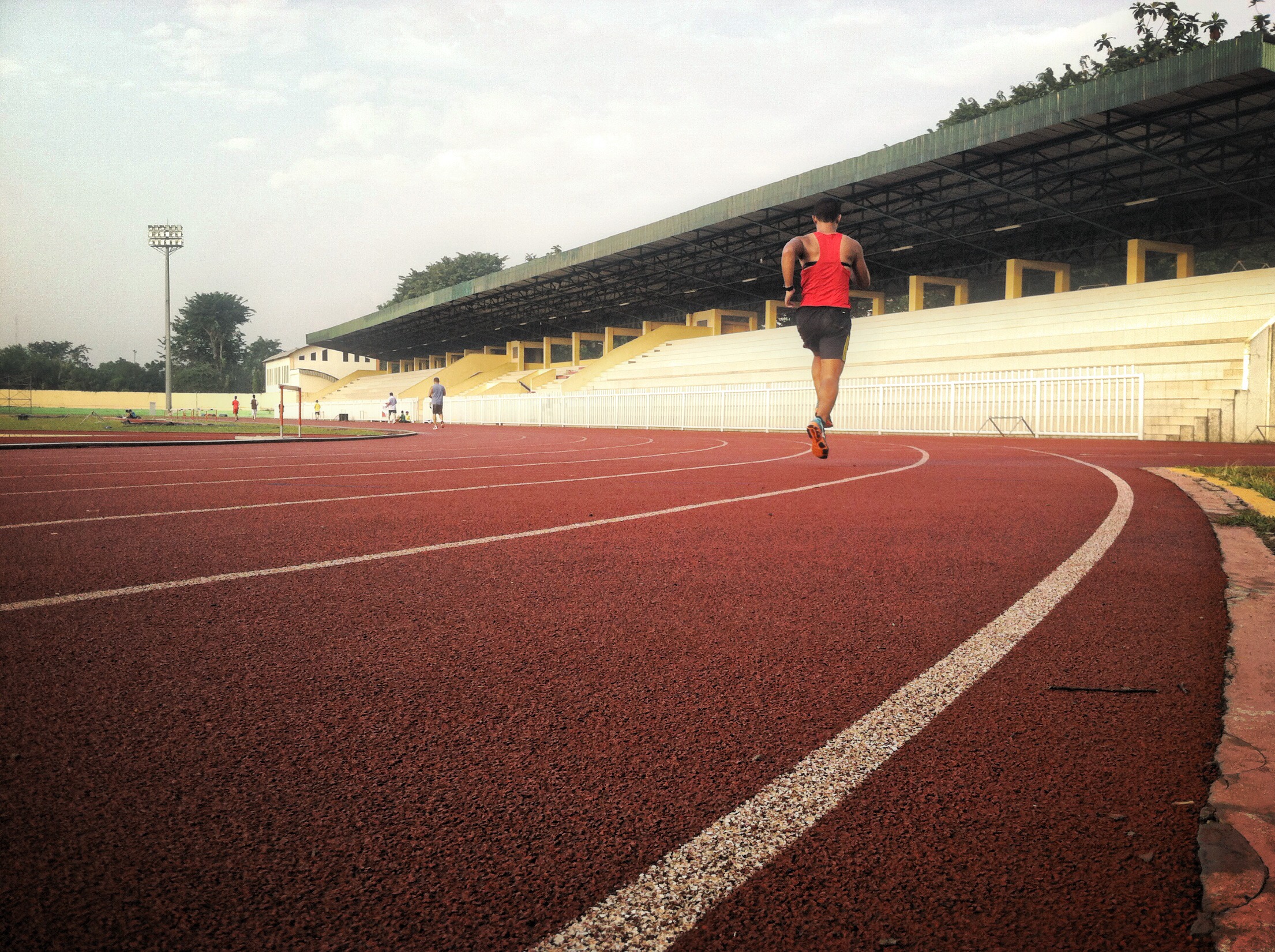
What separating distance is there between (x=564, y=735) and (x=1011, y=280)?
35988mm

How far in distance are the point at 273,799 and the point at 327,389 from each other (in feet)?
278

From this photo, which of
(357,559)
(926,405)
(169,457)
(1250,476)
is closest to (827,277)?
(1250,476)

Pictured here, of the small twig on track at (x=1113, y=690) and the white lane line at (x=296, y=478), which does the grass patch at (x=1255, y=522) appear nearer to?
the small twig on track at (x=1113, y=690)

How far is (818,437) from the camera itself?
845cm

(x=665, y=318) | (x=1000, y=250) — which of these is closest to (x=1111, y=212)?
(x=1000, y=250)

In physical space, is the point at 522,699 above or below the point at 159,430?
below

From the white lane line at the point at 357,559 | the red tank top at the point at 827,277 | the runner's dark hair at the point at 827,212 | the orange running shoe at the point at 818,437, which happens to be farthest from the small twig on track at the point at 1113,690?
the orange running shoe at the point at 818,437

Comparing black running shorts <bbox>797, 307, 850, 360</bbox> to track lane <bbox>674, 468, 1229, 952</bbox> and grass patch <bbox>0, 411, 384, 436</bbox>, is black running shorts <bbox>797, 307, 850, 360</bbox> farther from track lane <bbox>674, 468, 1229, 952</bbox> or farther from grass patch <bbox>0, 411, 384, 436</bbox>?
grass patch <bbox>0, 411, 384, 436</bbox>

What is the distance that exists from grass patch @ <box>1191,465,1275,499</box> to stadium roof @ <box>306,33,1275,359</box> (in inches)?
596

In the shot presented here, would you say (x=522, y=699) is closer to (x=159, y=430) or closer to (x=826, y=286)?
(x=826, y=286)

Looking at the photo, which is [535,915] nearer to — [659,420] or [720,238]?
[659,420]

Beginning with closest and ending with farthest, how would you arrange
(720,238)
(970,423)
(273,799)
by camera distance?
(273,799), (970,423), (720,238)

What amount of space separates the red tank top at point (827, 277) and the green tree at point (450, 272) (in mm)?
87702

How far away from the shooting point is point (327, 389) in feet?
265
